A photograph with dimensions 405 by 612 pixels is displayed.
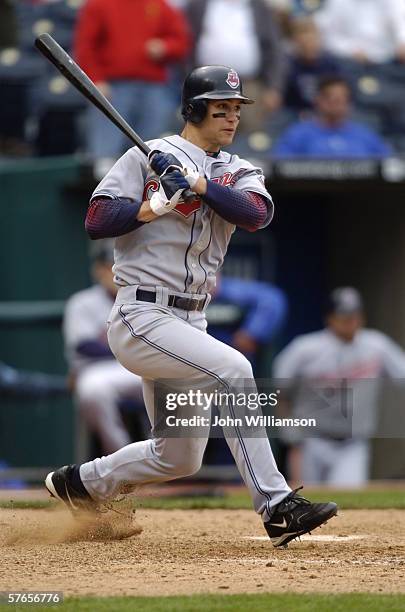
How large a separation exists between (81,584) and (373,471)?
Answer: 553 centimetres

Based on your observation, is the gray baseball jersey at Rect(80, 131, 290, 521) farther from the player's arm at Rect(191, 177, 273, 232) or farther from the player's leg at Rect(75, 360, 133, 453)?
the player's leg at Rect(75, 360, 133, 453)

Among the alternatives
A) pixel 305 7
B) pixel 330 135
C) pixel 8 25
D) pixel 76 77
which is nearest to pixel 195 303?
pixel 76 77

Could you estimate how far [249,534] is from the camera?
5.48 metres

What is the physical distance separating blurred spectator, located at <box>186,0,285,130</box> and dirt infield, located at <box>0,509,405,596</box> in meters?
5.05

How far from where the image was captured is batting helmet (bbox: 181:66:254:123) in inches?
192

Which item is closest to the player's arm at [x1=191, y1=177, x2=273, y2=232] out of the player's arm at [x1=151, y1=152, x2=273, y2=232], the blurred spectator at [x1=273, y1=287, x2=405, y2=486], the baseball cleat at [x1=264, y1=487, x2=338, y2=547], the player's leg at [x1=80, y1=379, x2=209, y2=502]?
the player's arm at [x1=151, y1=152, x2=273, y2=232]

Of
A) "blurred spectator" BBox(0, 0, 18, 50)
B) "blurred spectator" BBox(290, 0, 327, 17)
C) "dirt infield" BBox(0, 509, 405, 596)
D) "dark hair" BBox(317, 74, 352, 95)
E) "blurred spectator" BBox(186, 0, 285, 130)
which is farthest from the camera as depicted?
"blurred spectator" BBox(290, 0, 327, 17)

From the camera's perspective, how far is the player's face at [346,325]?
8922 mm

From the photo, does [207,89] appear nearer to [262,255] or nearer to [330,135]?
[330,135]

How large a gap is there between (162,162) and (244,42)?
230 inches

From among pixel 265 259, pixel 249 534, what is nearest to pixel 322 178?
pixel 265 259

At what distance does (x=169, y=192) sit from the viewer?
457 cm

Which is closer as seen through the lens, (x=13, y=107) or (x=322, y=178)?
(x=322, y=178)

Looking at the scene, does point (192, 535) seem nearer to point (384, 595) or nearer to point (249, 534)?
point (249, 534)
